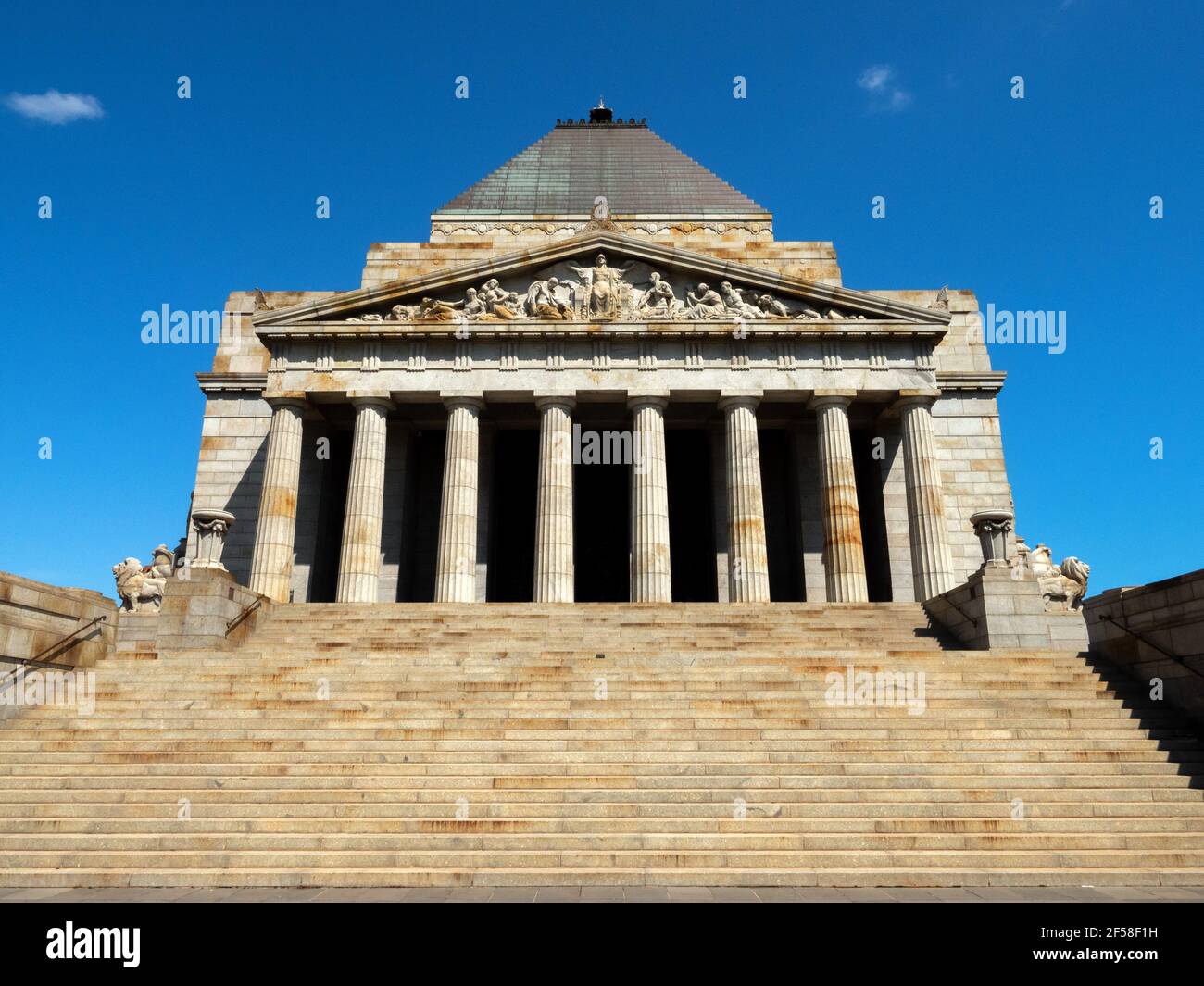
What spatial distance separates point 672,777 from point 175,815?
23.5 ft

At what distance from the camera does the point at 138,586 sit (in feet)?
73.4

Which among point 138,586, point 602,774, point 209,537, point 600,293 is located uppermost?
point 600,293

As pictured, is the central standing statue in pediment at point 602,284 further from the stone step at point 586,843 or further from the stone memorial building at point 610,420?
the stone step at point 586,843

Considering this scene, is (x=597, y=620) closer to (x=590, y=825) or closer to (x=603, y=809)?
(x=603, y=809)

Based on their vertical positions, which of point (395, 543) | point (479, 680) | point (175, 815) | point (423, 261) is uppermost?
point (423, 261)

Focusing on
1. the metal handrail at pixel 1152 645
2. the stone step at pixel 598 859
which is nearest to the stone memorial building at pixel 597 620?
the stone step at pixel 598 859

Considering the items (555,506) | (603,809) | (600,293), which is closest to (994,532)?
(603,809)

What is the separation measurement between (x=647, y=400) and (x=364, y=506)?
11151mm

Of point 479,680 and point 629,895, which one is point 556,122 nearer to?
point 479,680

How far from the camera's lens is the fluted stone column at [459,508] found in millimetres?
29000

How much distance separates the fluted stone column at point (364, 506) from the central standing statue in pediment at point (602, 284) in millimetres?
8738

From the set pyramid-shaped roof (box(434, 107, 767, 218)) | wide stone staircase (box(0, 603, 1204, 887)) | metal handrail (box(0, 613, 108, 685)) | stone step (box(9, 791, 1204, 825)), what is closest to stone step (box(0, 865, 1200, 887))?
wide stone staircase (box(0, 603, 1204, 887))

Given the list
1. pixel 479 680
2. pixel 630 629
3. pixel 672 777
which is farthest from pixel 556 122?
pixel 672 777
